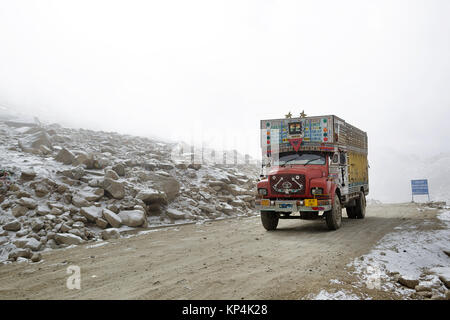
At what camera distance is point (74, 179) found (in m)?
11.9

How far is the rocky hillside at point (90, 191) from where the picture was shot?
8.67 metres

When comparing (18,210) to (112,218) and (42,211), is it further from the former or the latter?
(112,218)

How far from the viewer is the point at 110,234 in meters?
9.33

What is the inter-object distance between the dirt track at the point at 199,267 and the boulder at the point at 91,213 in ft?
5.63

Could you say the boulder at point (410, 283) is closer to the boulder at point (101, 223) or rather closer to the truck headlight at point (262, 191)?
the truck headlight at point (262, 191)

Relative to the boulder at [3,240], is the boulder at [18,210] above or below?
above

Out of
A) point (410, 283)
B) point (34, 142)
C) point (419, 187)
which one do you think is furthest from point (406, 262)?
point (419, 187)

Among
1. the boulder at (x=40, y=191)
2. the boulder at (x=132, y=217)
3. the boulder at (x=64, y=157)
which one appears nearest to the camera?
the boulder at (x=40, y=191)

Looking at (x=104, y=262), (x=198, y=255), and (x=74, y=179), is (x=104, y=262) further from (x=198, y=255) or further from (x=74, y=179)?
(x=74, y=179)

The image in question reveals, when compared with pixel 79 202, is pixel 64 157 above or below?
above

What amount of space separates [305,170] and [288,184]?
2.41 ft

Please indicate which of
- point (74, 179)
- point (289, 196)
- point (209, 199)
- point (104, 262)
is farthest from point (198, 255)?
point (209, 199)

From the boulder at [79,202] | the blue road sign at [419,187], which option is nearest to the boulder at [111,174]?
the boulder at [79,202]
